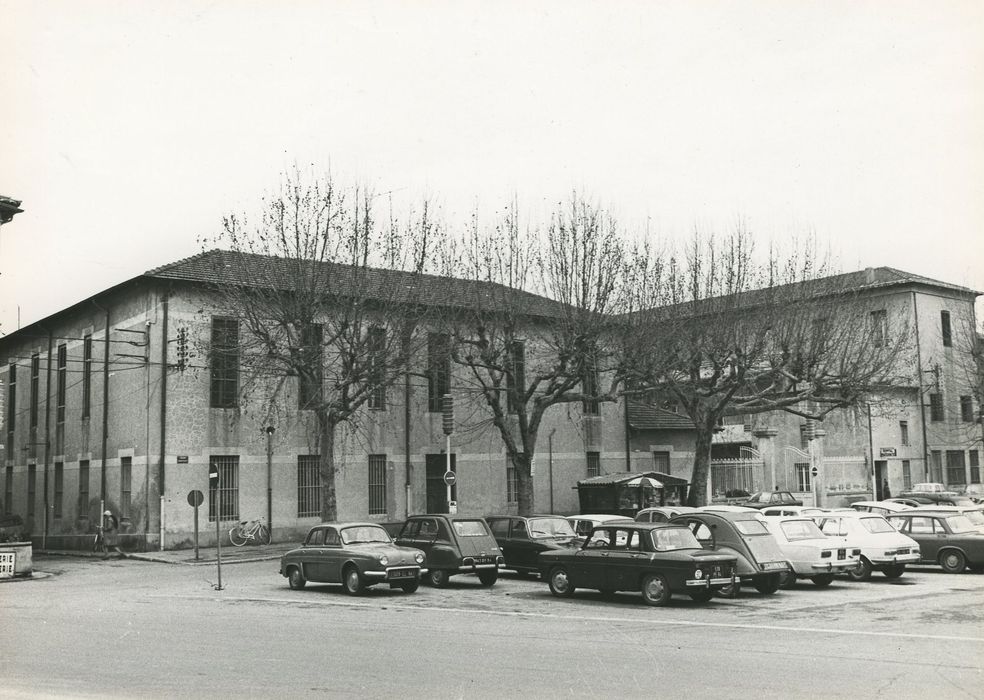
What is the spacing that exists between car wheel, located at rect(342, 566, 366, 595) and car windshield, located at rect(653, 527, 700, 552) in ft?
19.2

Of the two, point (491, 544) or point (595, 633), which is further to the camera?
point (491, 544)

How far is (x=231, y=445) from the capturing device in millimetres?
33000

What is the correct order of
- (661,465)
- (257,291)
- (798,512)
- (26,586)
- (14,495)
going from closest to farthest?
(26,586) → (798,512) → (257,291) → (14,495) → (661,465)

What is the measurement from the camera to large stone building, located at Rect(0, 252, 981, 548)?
3216cm

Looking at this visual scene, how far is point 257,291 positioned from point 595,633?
758 inches

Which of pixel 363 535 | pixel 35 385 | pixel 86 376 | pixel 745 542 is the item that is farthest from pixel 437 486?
pixel 745 542

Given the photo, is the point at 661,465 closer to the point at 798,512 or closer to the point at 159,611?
the point at 798,512

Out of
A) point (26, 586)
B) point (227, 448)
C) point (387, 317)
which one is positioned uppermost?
point (387, 317)

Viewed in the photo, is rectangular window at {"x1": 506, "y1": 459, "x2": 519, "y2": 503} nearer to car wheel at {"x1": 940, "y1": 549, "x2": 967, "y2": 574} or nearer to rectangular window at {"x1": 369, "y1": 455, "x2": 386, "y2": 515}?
rectangular window at {"x1": 369, "y1": 455, "x2": 386, "y2": 515}

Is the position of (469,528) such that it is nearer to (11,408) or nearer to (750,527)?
(750,527)

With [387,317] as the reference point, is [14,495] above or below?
below

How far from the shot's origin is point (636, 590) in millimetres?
17172

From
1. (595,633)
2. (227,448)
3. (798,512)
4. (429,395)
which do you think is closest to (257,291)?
(227,448)

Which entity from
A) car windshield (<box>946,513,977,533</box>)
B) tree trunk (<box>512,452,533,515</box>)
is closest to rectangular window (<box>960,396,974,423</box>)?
tree trunk (<box>512,452,533,515</box>)
